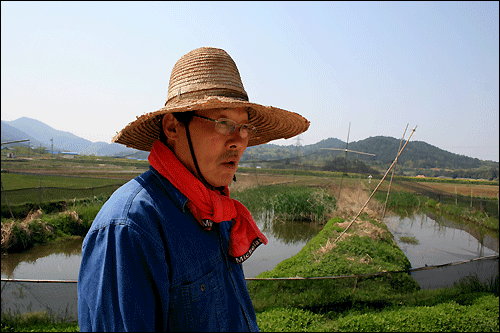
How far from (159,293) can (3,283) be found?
4131 millimetres

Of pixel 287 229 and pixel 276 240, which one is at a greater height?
pixel 287 229

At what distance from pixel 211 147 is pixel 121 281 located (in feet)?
1.84

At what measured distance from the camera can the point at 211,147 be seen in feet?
3.78

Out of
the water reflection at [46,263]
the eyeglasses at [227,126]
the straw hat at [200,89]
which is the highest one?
the straw hat at [200,89]

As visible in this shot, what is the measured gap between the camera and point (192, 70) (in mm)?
1223

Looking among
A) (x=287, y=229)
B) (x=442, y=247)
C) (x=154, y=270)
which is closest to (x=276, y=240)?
(x=287, y=229)

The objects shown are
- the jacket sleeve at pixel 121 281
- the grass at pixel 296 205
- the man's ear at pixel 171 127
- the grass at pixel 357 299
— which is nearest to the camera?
the jacket sleeve at pixel 121 281

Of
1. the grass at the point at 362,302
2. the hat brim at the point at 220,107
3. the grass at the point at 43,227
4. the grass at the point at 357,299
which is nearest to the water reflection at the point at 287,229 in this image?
A: the grass at the point at 357,299

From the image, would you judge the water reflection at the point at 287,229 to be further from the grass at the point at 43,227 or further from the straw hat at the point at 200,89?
the straw hat at the point at 200,89

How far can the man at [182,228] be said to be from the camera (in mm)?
820

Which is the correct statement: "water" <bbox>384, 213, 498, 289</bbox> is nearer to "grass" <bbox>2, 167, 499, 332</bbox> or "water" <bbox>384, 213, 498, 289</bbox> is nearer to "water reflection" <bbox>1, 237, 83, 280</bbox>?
"grass" <bbox>2, 167, 499, 332</bbox>

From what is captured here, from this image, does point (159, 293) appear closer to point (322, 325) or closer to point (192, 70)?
point (192, 70)

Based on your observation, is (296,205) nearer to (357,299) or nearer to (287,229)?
(287,229)

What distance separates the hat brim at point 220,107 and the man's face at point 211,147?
2.2 inches
